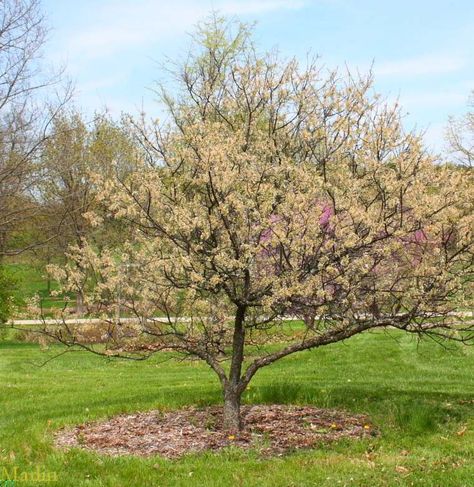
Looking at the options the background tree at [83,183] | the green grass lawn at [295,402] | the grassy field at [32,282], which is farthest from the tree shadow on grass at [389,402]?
the grassy field at [32,282]

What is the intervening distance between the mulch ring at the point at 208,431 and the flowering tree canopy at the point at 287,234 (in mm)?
418

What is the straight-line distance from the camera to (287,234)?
5617 millimetres

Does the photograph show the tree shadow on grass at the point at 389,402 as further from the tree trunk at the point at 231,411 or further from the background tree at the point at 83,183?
the background tree at the point at 83,183

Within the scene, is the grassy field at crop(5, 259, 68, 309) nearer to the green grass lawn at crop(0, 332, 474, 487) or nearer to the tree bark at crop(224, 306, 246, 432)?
the green grass lawn at crop(0, 332, 474, 487)

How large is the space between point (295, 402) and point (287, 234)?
3164 mm

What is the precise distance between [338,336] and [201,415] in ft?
7.09

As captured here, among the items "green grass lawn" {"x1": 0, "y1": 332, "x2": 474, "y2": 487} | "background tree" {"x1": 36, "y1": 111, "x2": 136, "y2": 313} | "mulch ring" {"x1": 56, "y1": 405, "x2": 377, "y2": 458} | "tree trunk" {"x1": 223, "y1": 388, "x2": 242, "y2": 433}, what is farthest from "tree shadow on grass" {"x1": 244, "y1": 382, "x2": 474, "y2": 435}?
"background tree" {"x1": 36, "y1": 111, "x2": 136, "y2": 313}

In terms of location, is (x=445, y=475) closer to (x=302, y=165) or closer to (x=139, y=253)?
(x=302, y=165)

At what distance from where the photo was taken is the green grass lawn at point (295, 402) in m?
5.02

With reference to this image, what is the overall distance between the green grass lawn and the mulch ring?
26 centimetres

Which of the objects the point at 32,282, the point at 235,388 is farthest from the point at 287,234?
the point at 32,282

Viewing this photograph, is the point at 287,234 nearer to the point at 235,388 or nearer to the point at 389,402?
the point at 235,388

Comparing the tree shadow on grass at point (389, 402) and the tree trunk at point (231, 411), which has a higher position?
the tree trunk at point (231, 411)

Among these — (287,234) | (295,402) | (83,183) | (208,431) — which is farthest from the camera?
(83,183)
